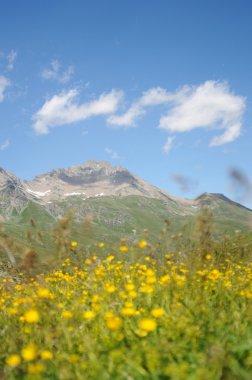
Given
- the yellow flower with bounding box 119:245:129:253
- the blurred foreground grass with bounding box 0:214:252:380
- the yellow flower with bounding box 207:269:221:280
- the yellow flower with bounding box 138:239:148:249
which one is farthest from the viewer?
the yellow flower with bounding box 119:245:129:253

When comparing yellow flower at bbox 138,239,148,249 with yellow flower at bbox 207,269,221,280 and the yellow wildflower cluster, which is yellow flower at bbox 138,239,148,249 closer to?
the yellow wildflower cluster

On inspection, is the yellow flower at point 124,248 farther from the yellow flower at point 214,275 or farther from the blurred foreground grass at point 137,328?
the yellow flower at point 214,275

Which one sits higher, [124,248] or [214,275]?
[124,248]

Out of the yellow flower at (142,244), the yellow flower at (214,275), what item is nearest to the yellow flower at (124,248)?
the yellow flower at (142,244)

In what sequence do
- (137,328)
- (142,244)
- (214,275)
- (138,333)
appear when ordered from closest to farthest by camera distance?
(138,333)
(137,328)
(142,244)
(214,275)

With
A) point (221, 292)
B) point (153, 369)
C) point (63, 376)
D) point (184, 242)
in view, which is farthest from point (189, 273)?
point (63, 376)

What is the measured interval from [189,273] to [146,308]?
3.07 feet

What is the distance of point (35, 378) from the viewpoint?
157 inches

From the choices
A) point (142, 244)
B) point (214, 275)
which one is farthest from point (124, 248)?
point (214, 275)

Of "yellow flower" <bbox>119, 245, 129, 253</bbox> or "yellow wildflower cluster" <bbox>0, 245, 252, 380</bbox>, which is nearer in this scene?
"yellow wildflower cluster" <bbox>0, 245, 252, 380</bbox>

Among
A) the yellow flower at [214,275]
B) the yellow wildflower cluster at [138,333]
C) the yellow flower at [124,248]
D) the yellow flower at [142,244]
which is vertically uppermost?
the yellow flower at [142,244]

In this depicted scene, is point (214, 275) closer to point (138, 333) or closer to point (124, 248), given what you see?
point (124, 248)

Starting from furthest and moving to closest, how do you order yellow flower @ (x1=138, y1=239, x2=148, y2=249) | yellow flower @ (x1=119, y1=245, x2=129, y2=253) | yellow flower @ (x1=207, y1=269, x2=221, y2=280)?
yellow flower @ (x1=119, y1=245, x2=129, y2=253), yellow flower @ (x1=207, y1=269, x2=221, y2=280), yellow flower @ (x1=138, y1=239, x2=148, y2=249)

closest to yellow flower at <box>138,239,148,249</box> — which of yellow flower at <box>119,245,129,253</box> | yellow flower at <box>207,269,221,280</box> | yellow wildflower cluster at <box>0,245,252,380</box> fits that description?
yellow wildflower cluster at <box>0,245,252,380</box>
